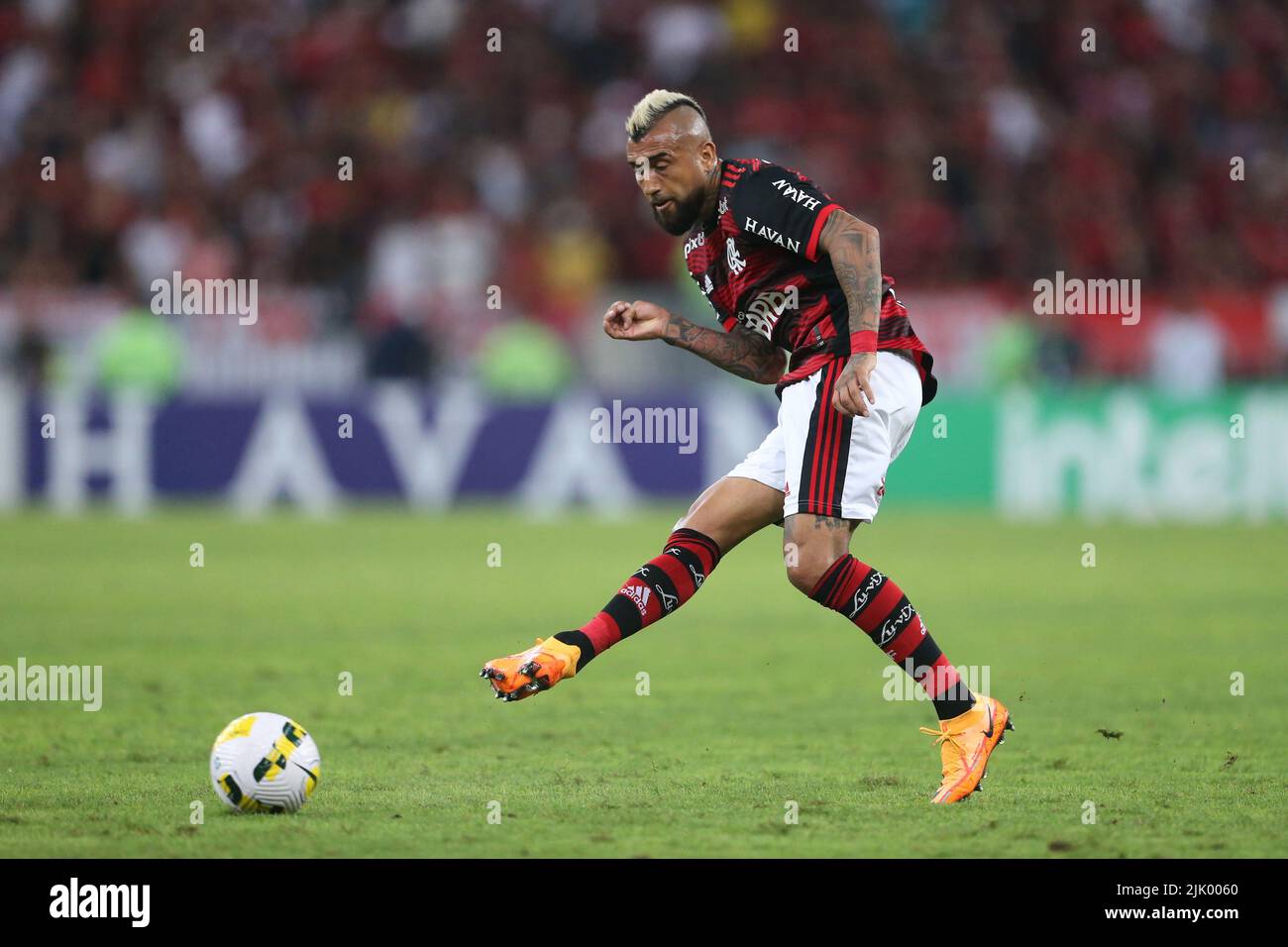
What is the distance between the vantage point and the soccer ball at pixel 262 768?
18.2ft

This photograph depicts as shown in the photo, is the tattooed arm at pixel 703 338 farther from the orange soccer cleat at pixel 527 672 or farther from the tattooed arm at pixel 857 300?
the orange soccer cleat at pixel 527 672

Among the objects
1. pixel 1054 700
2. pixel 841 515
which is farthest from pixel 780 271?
pixel 1054 700

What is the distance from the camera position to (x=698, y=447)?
59.1 ft

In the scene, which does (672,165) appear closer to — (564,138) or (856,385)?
(856,385)

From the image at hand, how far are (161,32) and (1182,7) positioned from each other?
41.0 feet

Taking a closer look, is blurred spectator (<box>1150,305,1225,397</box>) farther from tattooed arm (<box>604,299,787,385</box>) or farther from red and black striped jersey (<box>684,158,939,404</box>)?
red and black striped jersey (<box>684,158,939,404</box>)

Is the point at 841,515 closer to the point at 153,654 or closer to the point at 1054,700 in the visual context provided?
the point at 1054,700

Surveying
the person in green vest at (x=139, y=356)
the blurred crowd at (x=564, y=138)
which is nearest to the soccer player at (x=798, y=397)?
the person in green vest at (x=139, y=356)

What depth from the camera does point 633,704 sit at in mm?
7980

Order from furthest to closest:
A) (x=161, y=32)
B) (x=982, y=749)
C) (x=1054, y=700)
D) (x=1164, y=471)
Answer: (x=161, y=32), (x=1164, y=471), (x=1054, y=700), (x=982, y=749)

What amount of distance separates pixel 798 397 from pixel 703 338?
534mm

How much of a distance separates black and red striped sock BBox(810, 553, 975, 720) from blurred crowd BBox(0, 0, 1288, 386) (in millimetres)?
13309

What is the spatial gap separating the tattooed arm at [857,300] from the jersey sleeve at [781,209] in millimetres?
67

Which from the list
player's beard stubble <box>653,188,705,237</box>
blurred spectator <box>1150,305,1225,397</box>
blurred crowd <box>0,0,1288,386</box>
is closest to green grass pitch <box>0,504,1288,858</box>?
Answer: player's beard stubble <box>653,188,705,237</box>
